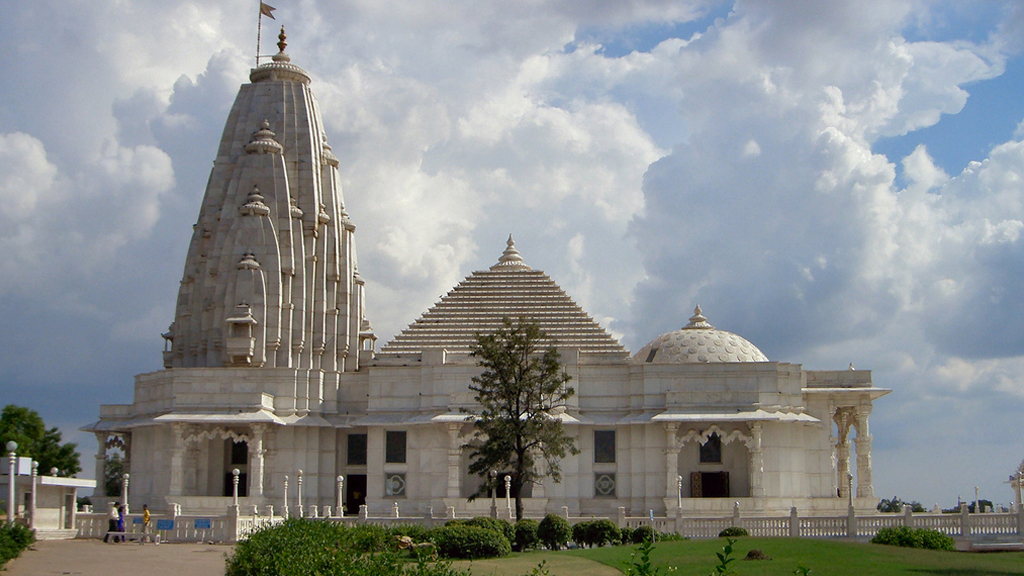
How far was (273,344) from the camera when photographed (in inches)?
2254

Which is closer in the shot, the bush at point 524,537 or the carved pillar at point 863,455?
the bush at point 524,537

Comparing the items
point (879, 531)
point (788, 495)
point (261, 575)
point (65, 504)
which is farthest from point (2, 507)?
point (788, 495)

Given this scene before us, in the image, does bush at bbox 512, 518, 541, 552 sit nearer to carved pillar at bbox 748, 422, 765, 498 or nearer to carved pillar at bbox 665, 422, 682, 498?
carved pillar at bbox 665, 422, 682, 498

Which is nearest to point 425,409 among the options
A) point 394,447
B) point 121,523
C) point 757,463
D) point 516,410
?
point 394,447

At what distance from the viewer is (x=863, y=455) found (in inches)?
2147

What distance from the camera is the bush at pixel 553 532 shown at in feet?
109

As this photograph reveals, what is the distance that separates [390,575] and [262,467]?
37.5 m

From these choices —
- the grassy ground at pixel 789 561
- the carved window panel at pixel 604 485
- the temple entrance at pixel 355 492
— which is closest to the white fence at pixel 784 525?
the grassy ground at pixel 789 561

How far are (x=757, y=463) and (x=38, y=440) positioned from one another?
44746 mm

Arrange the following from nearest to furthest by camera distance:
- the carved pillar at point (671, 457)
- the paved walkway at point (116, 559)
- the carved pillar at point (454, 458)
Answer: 1. the paved walkway at point (116, 559)
2. the carved pillar at point (671, 457)
3. the carved pillar at point (454, 458)

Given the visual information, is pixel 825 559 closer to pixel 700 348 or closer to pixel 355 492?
pixel 700 348

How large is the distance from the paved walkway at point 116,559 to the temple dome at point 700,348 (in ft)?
85.1

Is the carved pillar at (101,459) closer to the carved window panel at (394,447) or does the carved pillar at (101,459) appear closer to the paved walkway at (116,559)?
the carved window panel at (394,447)

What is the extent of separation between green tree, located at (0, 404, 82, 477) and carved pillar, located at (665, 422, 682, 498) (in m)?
37.5
